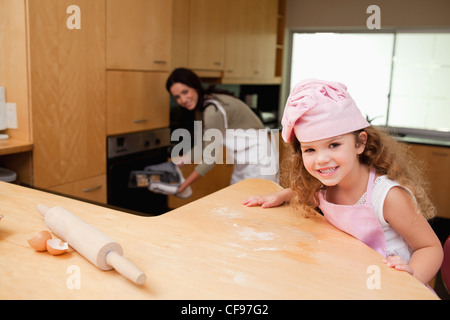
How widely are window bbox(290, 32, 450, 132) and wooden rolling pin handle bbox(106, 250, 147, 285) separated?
3.96 metres

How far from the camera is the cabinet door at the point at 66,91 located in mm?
2051

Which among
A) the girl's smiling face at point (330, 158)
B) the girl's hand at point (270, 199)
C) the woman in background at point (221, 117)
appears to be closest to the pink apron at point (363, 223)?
the girl's smiling face at point (330, 158)

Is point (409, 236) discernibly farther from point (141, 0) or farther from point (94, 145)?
point (141, 0)

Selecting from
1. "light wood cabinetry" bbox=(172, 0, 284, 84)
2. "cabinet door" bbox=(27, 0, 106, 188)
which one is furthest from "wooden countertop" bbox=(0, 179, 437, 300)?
"light wood cabinetry" bbox=(172, 0, 284, 84)

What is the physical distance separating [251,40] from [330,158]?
317 centimetres

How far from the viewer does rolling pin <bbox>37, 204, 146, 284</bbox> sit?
799 mm

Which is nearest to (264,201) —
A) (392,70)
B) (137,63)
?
(137,63)

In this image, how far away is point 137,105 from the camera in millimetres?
2691

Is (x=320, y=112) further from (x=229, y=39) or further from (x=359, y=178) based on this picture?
(x=229, y=39)

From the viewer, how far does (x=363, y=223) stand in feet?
4.03

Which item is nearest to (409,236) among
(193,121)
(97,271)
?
(97,271)

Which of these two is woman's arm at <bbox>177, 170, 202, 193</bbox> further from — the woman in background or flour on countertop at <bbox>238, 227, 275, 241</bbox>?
flour on countertop at <bbox>238, 227, 275, 241</bbox>

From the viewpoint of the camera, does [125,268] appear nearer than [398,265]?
Yes

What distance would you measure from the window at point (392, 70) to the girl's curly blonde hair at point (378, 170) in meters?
3.23
